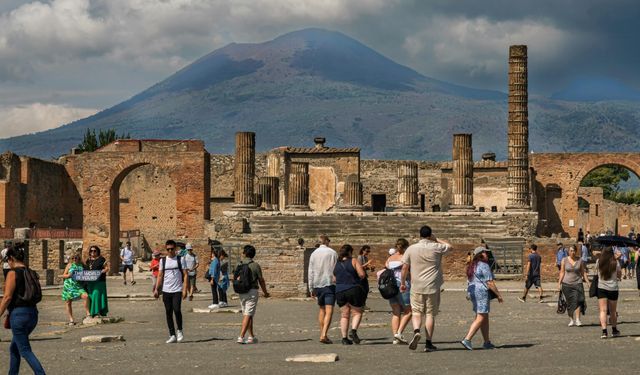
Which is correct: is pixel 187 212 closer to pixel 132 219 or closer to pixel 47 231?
pixel 47 231

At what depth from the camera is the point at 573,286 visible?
18656mm

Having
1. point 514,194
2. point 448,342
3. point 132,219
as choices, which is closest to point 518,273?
point 514,194

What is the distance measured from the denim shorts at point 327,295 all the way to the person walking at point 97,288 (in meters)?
5.21

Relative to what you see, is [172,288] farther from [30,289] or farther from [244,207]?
[244,207]

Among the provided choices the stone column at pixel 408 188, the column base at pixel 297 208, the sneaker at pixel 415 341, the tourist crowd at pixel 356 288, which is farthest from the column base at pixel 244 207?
the sneaker at pixel 415 341

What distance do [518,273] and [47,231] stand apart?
2063 cm

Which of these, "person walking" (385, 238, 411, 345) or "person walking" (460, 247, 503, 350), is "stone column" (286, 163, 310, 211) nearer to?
"person walking" (385, 238, 411, 345)

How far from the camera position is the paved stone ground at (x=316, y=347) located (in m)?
13.3

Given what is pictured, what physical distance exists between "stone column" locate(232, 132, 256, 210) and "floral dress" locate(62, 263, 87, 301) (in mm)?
22958

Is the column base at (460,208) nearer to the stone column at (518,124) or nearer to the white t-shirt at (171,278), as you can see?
the stone column at (518,124)

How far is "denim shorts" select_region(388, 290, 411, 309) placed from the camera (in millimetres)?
15867

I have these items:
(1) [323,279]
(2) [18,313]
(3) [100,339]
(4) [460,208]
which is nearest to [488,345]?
(1) [323,279]

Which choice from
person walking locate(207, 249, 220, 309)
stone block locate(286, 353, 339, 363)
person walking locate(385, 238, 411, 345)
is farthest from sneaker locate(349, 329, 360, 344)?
person walking locate(207, 249, 220, 309)

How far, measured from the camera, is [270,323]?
19.8 meters
